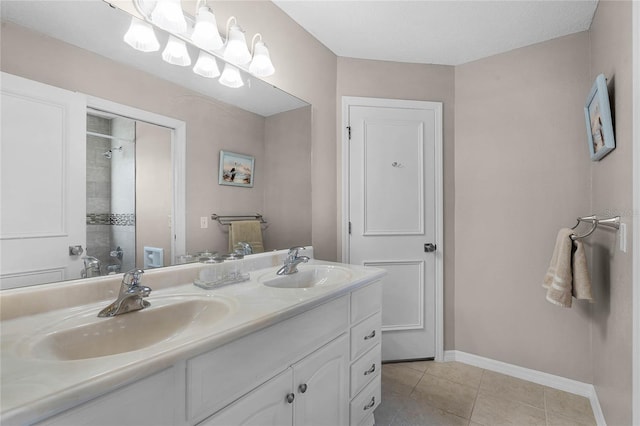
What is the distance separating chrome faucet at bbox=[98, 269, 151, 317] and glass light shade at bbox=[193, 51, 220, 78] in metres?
0.92

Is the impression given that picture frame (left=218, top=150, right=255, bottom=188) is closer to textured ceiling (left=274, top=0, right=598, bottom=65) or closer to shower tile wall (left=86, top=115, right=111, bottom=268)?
shower tile wall (left=86, top=115, right=111, bottom=268)

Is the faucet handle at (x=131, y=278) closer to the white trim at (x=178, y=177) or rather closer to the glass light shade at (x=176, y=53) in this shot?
the white trim at (x=178, y=177)

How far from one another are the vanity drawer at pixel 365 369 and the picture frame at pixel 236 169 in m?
1.03

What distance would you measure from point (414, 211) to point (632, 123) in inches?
50.9

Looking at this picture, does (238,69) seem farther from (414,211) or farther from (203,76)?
(414,211)

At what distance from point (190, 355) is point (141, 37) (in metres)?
1.13

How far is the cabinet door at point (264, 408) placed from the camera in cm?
82

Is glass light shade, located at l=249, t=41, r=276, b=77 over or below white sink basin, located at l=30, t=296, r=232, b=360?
over

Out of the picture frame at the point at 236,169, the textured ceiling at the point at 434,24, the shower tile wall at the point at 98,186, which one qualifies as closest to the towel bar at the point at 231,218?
the picture frame at the point at 236,169

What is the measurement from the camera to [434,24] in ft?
6.30

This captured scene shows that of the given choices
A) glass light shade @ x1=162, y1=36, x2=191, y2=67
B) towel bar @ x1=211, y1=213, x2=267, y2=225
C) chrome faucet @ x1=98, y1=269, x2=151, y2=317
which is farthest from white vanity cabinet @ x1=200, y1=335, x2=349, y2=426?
glass light shade @ x1=162, y1=36, x2=191, y2=67

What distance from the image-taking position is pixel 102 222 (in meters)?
1.04

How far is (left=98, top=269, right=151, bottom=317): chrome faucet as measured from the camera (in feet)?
2.93

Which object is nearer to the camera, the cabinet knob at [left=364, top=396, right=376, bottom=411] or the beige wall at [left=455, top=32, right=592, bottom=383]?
the cabinet knob at [left=364, top=396, right=376, bottom=411]
